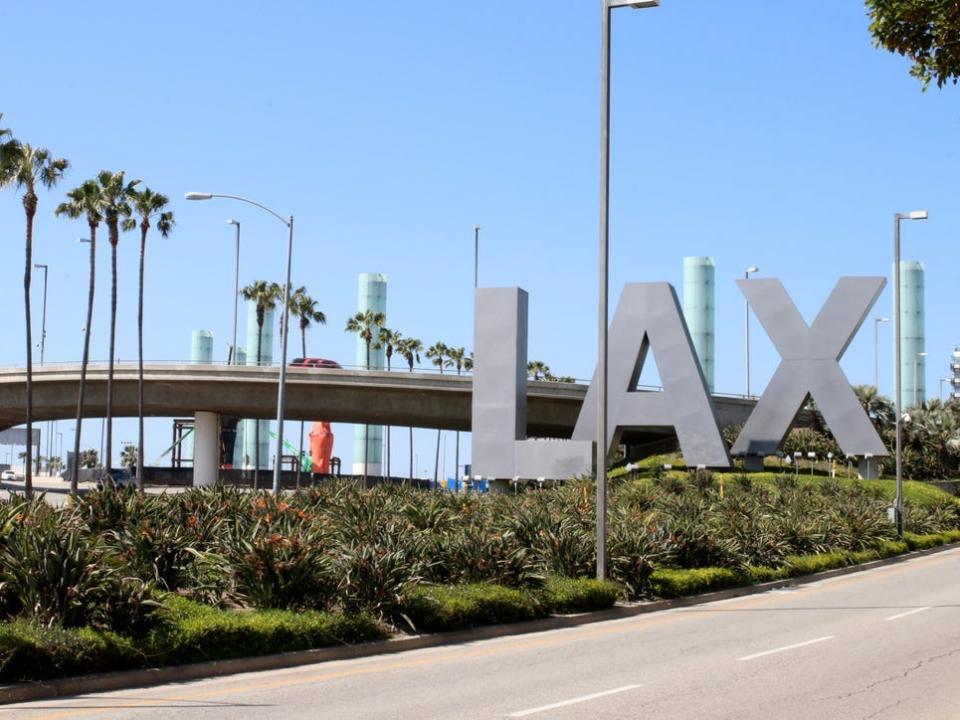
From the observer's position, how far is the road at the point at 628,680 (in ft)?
36.8

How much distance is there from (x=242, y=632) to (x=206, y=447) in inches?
2031

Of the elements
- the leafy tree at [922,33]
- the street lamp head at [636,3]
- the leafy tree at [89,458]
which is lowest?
the leafy tree at [89,458]

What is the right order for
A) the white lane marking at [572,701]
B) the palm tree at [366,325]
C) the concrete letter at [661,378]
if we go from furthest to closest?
the palm tree at [366,325] < the concrete letter at [661,378] < the white lane marking at [572,701]

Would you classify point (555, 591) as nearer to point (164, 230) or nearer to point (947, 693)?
point (947, 693)

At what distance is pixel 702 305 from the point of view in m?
94.4

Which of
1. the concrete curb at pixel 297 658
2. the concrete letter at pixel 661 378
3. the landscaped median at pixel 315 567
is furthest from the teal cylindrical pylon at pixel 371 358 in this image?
the concrete curb at pixel 297 658

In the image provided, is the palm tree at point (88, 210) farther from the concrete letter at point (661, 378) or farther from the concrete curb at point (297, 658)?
the concrete curb at point (297, 658)

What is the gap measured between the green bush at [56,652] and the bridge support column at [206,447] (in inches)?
2029

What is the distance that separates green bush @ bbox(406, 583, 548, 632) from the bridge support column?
46.7 meters

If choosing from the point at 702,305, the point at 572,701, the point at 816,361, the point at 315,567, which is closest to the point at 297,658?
the point at 315,567

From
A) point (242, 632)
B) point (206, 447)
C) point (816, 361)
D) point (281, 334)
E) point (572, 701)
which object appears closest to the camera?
point (572, 701)

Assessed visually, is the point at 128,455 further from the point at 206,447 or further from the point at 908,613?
the point at 908,613

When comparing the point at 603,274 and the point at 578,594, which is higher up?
the point at 603,274

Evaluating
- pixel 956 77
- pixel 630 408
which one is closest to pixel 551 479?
pixel 630 408
